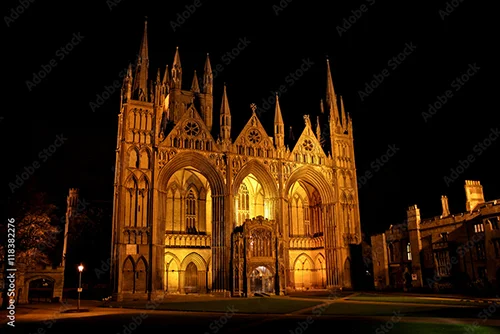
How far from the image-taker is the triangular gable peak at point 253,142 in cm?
5428

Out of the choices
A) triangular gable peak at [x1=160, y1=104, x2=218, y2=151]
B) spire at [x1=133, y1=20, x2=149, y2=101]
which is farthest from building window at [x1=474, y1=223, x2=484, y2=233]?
spire at [x1=133, y1=20, x2=149, y2=101]

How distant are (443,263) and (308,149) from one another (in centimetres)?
2191

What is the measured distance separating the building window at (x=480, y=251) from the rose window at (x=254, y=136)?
1065 inches

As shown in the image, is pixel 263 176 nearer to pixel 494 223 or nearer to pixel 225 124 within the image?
pixel 225 124

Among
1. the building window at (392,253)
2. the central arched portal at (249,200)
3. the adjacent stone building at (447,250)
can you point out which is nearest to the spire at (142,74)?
the central arched portal at (249,200)

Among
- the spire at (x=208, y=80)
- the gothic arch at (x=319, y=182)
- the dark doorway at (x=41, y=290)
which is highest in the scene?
the spire at (x=208, y=80)

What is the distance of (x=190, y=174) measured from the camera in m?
58.4

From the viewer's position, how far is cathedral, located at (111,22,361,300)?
4706 centimetres

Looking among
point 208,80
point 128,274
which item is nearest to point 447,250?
point 128,274

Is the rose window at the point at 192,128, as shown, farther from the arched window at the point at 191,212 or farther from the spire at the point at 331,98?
the spire at the point at 331,98

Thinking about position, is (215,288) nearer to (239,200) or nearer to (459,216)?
(239,200)

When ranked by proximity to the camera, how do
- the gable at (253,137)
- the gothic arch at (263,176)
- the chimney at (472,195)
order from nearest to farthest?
the chimney at (472,195)
the gothic arch at (263,176)
the gable at (253,137)

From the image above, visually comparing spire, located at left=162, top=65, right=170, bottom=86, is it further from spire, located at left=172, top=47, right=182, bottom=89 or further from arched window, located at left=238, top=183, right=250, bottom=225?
arched window, located at left=238, top=183, right=250, bottom=225

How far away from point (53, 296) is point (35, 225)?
11.2m
